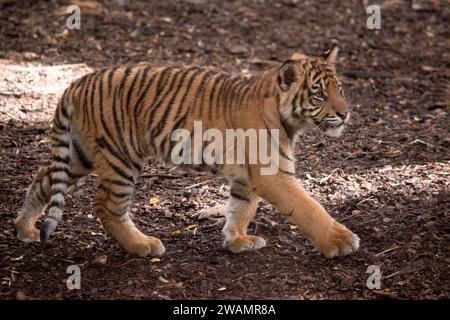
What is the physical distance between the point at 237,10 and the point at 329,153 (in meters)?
3.91

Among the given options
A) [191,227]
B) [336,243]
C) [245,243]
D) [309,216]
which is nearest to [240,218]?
[245,243]

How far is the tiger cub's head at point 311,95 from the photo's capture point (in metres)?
5.13

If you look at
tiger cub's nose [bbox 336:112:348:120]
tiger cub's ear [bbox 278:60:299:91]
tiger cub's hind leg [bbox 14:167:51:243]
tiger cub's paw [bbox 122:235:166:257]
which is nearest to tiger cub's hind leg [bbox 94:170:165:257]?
tiger cub's paw [bbox 122:235:166:257]

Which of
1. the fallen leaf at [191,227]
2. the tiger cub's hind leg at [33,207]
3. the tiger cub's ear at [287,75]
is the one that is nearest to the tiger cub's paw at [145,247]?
the fallen leaf at [191,227]

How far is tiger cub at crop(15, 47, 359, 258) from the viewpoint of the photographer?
5.11 m

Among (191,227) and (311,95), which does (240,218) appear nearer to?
(191,227)

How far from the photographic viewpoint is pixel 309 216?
5.04m

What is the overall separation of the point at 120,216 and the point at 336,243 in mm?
1489

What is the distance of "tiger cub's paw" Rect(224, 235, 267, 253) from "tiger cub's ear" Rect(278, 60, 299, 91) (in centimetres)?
108

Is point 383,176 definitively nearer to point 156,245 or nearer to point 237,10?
point 156,245

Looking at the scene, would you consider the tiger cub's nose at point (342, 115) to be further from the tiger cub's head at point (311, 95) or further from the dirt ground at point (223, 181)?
the dirt ground at point (223, 181)

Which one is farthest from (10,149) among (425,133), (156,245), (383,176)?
(425,133)

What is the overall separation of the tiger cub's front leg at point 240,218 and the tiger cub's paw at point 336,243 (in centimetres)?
53

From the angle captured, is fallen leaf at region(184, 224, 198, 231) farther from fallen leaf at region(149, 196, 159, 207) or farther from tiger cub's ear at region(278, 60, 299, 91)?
tiger cub's ear at region(278, 60, 299, 91)
